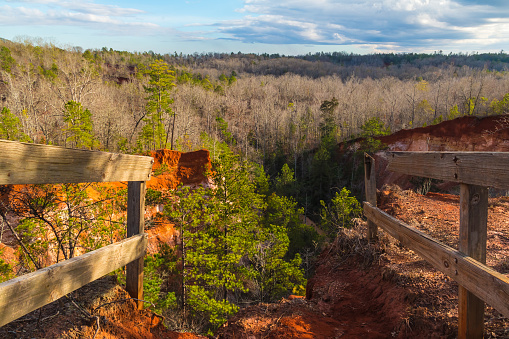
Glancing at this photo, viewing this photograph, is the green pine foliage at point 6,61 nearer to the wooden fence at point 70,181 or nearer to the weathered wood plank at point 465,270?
the wooden fence at point 70,181

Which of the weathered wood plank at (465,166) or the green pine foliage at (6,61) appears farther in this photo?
the green pine foliage at (6,61)

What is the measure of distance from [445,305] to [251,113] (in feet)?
240

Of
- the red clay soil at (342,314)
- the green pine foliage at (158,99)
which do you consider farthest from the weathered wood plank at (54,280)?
the green pine foliage at (158,99)

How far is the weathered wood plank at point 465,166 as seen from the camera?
6.38 ft

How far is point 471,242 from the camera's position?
Result: 2283mm

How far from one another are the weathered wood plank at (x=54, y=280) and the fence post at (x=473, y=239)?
8.39 ft

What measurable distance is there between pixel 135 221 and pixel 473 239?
266 centimetres

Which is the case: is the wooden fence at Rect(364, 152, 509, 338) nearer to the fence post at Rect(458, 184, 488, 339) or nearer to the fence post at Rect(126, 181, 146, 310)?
the fence post at Rect(458, 184, 488, 339)

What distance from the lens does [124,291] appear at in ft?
9.37

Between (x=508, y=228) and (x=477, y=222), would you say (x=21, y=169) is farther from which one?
(x=508, y=228)

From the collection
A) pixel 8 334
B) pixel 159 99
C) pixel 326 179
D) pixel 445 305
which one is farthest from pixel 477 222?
pixel 326 179

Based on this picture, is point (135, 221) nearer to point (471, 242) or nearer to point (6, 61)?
point (471, 242)

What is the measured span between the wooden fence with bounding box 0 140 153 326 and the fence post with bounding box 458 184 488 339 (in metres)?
2.54

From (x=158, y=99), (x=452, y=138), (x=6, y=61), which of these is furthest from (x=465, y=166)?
(x=6, y=61)
